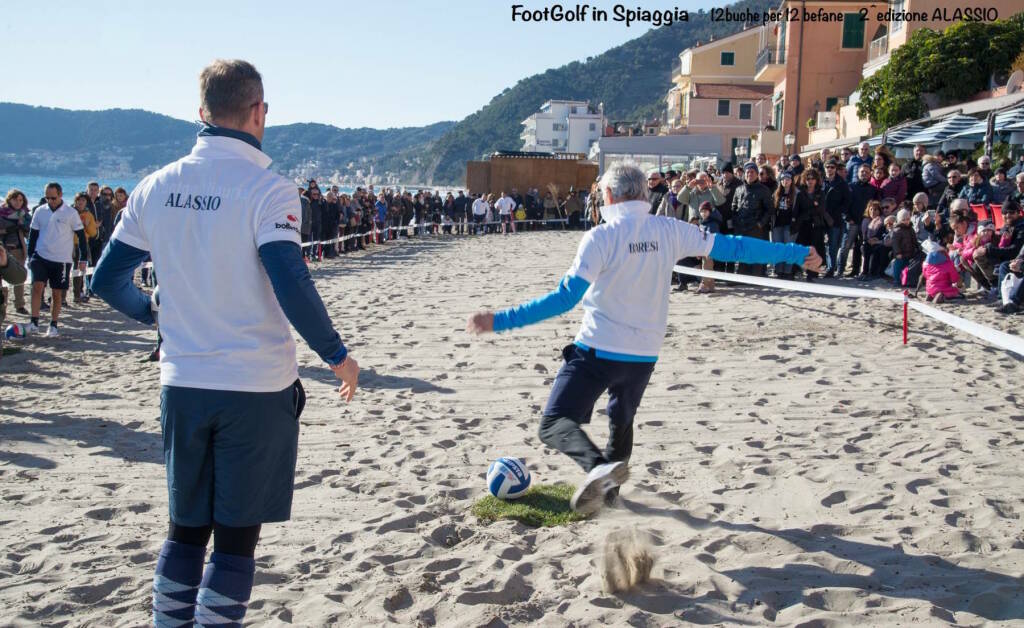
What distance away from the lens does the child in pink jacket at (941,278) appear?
40.0 ft

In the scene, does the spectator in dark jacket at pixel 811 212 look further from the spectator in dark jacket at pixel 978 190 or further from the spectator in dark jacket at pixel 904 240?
the spectator in dark jacket at pixel 978 190

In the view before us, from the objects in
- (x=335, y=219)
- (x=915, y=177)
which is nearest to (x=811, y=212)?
(x=915, y=177)

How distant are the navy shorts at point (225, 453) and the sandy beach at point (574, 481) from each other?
100 cm

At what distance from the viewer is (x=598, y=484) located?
3.93 meters

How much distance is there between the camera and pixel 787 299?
1282 centimetres

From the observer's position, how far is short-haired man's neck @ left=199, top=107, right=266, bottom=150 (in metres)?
2.81

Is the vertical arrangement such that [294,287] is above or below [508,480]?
above

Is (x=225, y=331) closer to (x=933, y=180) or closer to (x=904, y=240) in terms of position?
(x=904, y=240)

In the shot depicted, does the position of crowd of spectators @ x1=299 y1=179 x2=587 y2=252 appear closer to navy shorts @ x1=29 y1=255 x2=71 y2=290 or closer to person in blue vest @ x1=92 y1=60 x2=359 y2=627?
navy shorts @ x1=29 y1=255 x2=71 y2=290

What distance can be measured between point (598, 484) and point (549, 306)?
2.81 ft

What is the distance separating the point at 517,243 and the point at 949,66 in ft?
49.7

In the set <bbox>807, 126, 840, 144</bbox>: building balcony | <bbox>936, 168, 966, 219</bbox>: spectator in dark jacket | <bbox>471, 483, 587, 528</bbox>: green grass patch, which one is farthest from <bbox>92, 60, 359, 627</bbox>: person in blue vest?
<bbox>807, 126, 840, 144</bbox>: building balcony

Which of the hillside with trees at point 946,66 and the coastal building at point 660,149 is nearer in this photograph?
the hillside with trees at point 946,66

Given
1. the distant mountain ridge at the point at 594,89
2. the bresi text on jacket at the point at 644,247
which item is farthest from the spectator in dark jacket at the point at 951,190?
the distant mountain ridge at the point at 594,89
